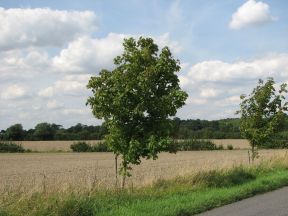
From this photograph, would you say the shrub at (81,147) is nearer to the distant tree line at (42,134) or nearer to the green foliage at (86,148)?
the green foliage at (86,148)

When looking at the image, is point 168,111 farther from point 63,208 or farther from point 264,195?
point 63,208

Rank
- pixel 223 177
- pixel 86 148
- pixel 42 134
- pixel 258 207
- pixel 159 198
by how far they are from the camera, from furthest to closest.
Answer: pixel 42 134
pixel 86 148
pixel 223 177
pixel 159 198
pixel 258 207

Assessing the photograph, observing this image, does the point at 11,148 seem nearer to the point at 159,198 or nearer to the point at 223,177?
the point at 223,177

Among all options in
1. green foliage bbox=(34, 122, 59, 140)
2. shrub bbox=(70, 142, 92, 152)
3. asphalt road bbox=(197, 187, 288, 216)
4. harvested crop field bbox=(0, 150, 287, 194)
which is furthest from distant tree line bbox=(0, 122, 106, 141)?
asphalt road bbox=(197, 187, 288, 216)

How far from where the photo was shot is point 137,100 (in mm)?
15906

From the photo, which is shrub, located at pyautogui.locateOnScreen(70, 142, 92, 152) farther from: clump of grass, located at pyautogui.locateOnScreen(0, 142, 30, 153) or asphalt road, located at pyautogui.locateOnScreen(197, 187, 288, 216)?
asphalt road, located at pyautogui.locateOnScreen(197, 187, 288, 216)

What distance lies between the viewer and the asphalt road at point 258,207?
11.9 meters

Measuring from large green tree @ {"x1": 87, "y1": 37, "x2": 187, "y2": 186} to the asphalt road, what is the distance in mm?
3058

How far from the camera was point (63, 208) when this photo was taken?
1093 cm

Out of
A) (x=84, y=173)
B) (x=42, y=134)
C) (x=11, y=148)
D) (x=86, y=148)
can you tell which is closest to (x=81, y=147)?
(x=86, y=148)

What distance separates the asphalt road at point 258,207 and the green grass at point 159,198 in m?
0.38

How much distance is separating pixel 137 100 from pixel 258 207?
5.04m

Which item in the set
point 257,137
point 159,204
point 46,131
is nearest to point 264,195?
point 159,204

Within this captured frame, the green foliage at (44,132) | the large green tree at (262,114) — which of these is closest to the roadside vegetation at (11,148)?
the green foliage at (44,132)
